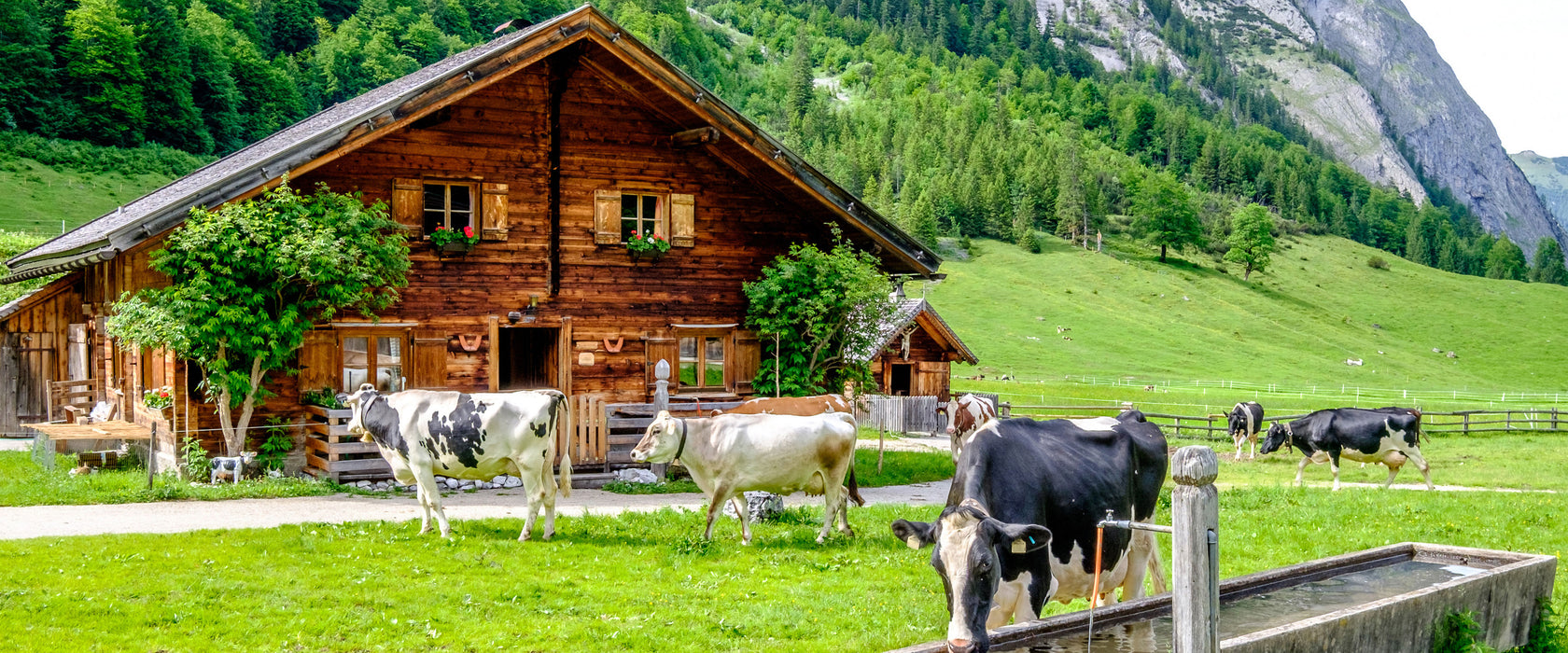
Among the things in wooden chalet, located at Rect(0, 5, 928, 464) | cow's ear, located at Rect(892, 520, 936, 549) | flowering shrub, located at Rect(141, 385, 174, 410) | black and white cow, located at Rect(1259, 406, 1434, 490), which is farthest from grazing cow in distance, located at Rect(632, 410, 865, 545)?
black and white cow, located at Rect(1259, 406, 1434, 490)

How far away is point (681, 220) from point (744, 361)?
3125 millimetres

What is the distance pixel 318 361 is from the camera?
63.4ft

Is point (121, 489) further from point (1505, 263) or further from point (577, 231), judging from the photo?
point (1505, 263)

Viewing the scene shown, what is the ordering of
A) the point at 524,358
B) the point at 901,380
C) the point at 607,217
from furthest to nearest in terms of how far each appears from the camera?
the point at 901,380 → the point at 524,358 → the point at 607,217

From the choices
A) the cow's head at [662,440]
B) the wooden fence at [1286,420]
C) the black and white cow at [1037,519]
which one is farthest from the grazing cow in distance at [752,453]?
the wooden fence at [1286,420]

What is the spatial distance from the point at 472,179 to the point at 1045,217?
121827 mm

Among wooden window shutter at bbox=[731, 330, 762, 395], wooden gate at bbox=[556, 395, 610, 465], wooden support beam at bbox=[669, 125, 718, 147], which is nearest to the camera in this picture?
wooden gate at bbox=[556, 395, 610, 465]

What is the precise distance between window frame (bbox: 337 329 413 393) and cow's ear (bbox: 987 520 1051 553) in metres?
15.0

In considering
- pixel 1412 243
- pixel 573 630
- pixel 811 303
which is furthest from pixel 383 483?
pixel 1412 243

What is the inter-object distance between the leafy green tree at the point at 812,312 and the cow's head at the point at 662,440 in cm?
837

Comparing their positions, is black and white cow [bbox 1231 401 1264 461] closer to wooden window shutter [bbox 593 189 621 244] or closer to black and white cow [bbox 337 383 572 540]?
wooden window shutter [bbox 593 189 621 244]

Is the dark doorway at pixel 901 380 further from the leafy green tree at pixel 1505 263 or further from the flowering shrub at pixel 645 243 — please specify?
the leafy green tree at pixel 1505 263

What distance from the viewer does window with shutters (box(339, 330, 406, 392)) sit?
1983cm

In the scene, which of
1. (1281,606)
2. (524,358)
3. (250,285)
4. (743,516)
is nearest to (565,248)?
(250,285)
